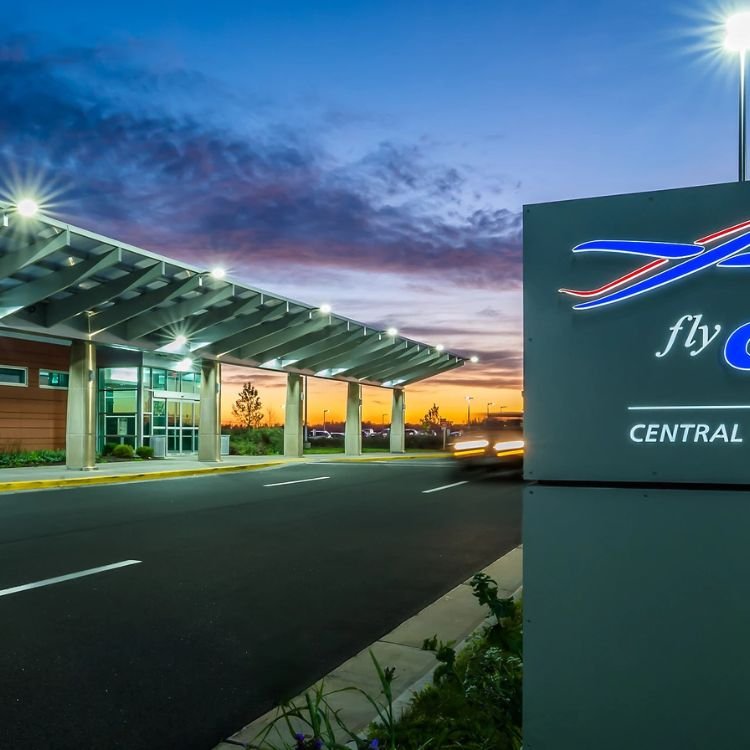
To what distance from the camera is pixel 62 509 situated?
13.6 meters

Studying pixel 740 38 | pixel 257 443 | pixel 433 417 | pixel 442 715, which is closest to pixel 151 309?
pixel 740 38

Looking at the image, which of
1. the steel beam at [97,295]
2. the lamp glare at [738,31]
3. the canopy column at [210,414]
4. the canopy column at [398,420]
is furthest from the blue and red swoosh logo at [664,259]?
the canopy column at [398,420]

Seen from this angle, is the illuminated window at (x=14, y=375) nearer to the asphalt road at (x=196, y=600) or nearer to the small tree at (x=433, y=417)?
the asphalt road at (x=196, y=600)

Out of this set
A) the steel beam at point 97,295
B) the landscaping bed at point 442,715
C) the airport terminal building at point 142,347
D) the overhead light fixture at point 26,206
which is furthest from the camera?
the steel beam at point 97,295

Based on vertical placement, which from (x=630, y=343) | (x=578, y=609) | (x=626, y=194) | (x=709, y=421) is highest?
(x=626, y=194)

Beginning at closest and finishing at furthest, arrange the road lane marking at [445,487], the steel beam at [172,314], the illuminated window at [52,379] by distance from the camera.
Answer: the road lane marking at [445,487] → the steel beam at [172,314] → the illuminated window at [52,379]

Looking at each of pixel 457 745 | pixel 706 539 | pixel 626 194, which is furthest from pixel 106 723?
pixel 626 194

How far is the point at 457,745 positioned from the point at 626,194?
2.65 metres

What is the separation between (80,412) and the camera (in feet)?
77.4

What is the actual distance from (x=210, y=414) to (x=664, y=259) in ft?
91.4

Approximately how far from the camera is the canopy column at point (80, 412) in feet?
77.2

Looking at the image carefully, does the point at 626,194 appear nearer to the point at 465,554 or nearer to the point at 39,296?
the point at 465,554

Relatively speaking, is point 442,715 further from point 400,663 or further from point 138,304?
point 138,304

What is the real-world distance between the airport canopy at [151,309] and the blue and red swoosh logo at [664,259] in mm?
17076
